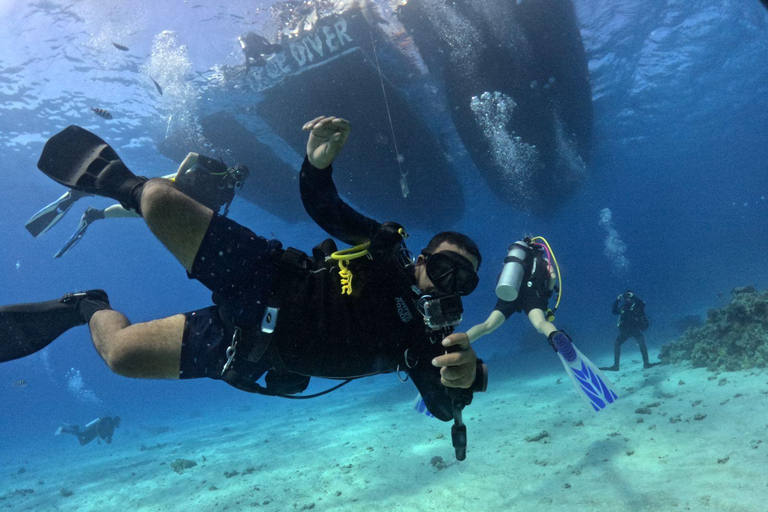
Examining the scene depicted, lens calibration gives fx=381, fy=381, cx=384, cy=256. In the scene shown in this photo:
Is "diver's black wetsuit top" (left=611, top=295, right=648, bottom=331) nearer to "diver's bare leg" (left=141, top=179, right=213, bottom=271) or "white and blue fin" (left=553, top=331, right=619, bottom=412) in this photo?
"white and blue fin" (left=553, top=331, right=619, bottom=412)

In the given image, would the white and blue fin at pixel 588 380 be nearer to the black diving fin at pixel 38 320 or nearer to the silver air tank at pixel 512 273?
the silver air tank at pixel 512 273

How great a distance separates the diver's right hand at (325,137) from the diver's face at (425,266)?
936 millimetres

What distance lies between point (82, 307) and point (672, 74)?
32.9 meters

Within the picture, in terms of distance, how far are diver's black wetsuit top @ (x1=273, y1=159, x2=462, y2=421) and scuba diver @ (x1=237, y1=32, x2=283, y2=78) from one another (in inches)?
513

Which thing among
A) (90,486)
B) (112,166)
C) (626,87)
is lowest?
(90,486)

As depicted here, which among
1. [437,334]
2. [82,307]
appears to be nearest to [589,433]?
[437,334]

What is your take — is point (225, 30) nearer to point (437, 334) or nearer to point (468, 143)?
point (468, 143)

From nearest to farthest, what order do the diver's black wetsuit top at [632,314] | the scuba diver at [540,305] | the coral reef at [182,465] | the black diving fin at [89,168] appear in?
the black diving fin at [89,168] → the scuba diver at [540,305] → the coral reef at [182,465] → the diver's black wetsuit top at [632,314]

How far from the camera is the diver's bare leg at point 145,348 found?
242 centimetres

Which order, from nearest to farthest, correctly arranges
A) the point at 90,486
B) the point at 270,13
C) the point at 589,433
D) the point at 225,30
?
the point at 589,433 < the point at 90,486 < the point at 270,13 < the point at 225,30

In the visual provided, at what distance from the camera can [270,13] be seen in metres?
13.7

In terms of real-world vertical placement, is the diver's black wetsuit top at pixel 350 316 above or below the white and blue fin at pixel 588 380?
above

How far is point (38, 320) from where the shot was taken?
3.09 m

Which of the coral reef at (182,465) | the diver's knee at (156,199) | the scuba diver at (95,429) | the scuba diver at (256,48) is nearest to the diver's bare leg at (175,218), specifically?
the diver's knee at (156,199)
